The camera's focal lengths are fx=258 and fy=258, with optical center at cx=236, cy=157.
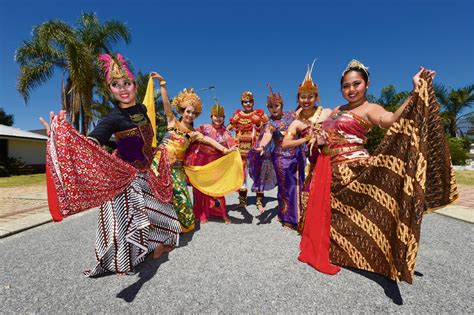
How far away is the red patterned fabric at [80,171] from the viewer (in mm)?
2285

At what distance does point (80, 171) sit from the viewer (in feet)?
7.99

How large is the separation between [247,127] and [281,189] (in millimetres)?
2337

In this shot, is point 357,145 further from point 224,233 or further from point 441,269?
point 224,233

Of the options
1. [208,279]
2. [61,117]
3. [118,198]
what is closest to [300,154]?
[208,279]

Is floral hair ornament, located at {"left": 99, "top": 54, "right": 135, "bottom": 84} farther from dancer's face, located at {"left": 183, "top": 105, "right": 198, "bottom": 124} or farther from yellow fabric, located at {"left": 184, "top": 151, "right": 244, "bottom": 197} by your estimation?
yellow fabric, located at {"left": 184, "top": 151, "right": 244, "bottom": 197}

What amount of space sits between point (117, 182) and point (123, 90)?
105 cm

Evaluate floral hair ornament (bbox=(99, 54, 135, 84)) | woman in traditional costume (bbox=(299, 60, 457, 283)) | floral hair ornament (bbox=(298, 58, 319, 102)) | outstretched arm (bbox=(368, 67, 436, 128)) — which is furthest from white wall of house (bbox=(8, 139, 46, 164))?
outstretched arm (bbox=(368, 67, 436, 128))

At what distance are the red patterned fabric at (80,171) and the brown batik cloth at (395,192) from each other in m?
2.36

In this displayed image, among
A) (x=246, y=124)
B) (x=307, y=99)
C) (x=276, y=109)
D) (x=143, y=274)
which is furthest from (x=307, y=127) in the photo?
(x=246, y=124)

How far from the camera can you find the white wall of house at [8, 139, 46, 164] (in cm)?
1679

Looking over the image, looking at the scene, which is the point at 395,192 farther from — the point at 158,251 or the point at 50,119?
the point at 50,119

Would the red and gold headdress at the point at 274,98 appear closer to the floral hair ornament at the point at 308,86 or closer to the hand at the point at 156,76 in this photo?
the floral hair ornament at the point at 308,86

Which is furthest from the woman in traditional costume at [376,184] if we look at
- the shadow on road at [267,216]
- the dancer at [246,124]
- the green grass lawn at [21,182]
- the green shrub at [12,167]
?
the green shrub at [12,167]

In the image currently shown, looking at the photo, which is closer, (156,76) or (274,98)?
(156,76)
